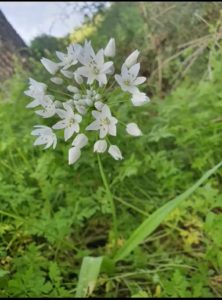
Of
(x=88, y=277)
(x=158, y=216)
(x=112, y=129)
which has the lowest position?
(x=88, y=277)

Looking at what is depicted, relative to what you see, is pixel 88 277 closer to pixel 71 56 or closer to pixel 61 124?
pixel 61 124

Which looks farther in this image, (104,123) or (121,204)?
(121,204)

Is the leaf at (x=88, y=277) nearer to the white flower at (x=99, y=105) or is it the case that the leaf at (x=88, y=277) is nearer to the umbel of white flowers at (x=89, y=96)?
the umbel of white flowers at (x=89, y=96)

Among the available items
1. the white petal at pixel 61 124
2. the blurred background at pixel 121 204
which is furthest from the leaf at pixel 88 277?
the white petal at pixel 61 124

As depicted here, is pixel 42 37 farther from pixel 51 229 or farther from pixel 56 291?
pixel 56 291

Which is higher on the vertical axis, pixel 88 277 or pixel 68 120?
pixel 68 120

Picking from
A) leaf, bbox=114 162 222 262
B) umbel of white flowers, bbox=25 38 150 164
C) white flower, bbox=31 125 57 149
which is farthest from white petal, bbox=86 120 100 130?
leaf, bbox=114 162 222 262

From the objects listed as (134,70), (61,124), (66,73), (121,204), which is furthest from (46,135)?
(121,204)
